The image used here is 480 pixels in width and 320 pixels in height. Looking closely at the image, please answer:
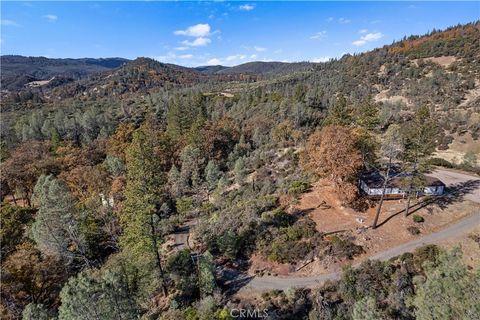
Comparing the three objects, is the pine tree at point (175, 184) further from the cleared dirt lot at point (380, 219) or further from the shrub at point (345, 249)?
the shrub at point (345, 249)

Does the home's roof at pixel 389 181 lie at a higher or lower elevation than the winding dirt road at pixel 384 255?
higher

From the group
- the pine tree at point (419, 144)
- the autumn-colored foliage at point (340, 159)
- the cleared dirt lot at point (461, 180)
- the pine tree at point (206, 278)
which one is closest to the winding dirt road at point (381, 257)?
the pine tree at point (206, 278)

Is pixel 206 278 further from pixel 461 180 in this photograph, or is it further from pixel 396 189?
pixel 461 180

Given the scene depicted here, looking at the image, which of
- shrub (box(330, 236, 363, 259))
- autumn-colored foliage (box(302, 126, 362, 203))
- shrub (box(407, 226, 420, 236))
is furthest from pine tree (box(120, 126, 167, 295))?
shrub (box(407, 226, 420, 236))

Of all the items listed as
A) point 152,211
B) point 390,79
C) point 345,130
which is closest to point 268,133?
point 345,130

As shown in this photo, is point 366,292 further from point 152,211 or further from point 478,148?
point 478,148
